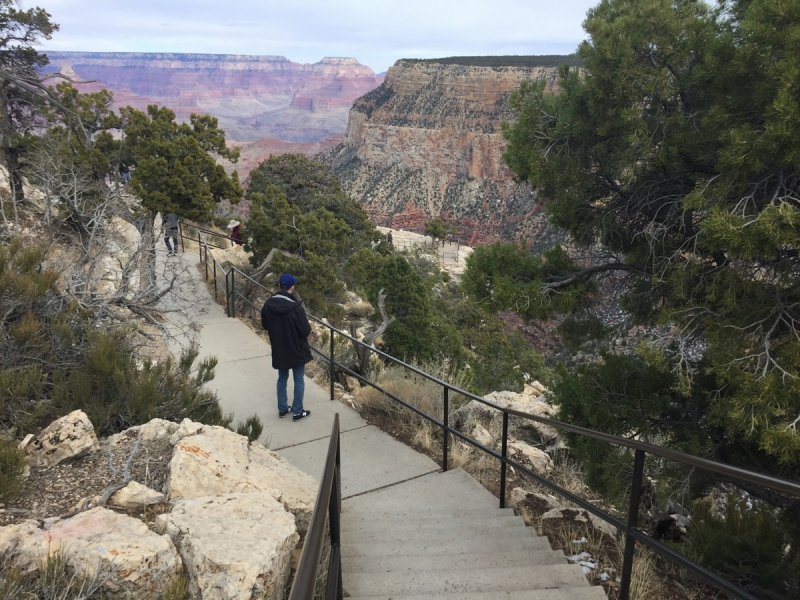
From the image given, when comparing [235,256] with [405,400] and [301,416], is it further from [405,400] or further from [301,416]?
[301,416]

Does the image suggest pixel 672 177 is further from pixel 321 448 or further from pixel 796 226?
pixel 321 448

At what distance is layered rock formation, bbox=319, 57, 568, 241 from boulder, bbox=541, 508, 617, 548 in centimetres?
7223

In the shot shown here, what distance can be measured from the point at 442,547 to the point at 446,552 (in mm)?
57

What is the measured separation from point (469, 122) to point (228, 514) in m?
94.1

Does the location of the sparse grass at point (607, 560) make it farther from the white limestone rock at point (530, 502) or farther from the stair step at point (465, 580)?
the white limestone rock at point (530, 502)

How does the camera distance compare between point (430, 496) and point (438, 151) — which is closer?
point (430, 496)

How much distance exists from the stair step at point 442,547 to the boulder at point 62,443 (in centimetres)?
165

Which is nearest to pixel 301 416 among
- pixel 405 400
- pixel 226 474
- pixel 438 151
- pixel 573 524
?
pixel 405 400

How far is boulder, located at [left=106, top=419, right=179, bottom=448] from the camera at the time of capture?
3.66m

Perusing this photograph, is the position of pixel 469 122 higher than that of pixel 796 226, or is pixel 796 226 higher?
pixel 469 122

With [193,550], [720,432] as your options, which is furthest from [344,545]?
[720,432]

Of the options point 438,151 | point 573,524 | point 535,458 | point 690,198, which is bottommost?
point 535,458

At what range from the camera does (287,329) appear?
5641 millimetres

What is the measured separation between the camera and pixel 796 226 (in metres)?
4.20
